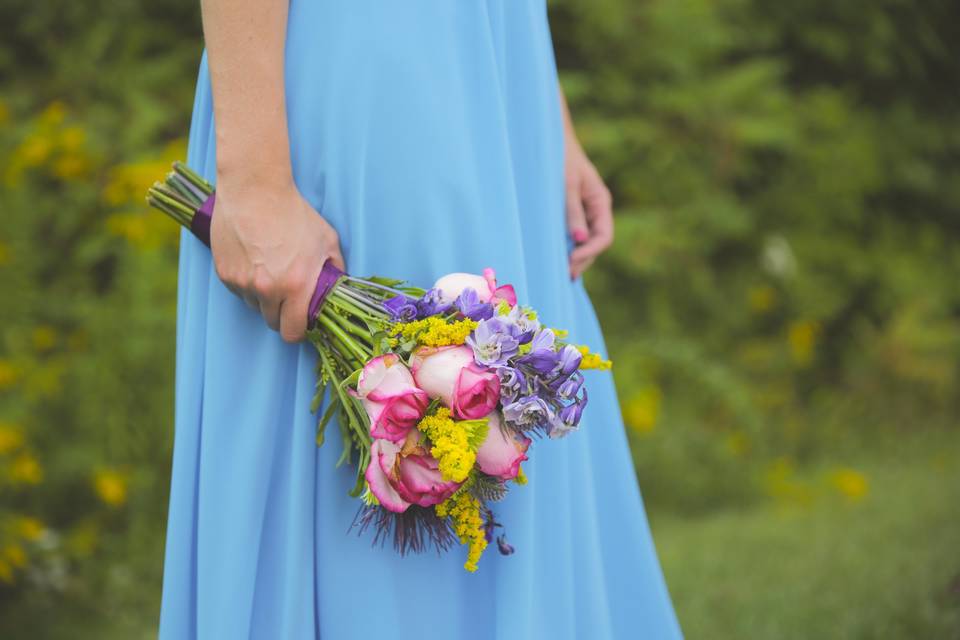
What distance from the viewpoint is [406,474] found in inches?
47.4

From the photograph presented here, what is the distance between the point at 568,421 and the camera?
1227 millimetres

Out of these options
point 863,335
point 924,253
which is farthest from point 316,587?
point 924,253

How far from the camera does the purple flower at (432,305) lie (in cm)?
126

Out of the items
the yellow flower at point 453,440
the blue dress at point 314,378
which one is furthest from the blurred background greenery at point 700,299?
the yellow flower at point 453,440

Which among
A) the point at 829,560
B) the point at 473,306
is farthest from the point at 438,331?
the point at 829,560

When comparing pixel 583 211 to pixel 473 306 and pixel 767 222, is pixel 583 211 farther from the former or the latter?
pixel 767 222

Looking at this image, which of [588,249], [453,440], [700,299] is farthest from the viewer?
[700,299]

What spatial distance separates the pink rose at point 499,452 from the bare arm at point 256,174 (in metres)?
0.32

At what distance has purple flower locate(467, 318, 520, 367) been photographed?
1198 mm

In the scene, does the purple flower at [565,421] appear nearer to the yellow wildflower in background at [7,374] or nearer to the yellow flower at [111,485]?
the yellow flower at [111,485]

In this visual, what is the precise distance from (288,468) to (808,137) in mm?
4671

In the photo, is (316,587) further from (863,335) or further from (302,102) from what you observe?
(863,335)

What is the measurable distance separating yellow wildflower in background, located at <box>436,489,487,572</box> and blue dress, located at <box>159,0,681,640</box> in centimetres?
17

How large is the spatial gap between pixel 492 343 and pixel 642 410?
2.98m
